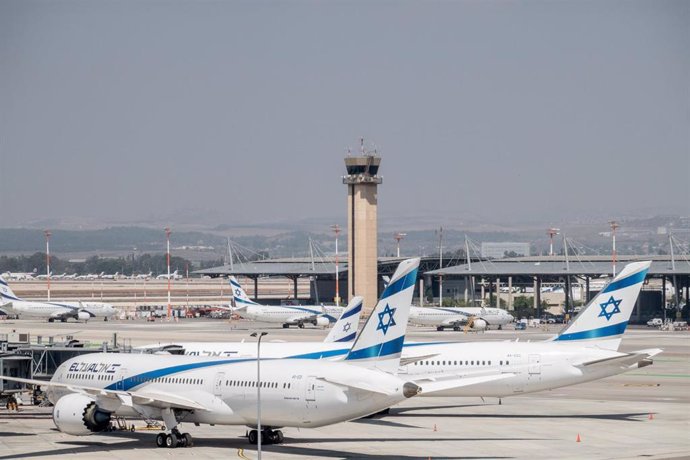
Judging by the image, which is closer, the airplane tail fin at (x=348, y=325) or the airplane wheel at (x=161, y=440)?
the airplane wheel at (x=161, y=440)

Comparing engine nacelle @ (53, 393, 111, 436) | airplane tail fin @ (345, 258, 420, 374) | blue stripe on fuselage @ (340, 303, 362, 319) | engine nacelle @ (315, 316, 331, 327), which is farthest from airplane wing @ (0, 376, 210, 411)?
engine nacelle @ (315, 316, 331, 327)

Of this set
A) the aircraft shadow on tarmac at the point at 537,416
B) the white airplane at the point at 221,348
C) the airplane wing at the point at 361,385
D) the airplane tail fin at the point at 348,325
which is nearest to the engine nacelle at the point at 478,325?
the airplane tail fin at the point at 348,325

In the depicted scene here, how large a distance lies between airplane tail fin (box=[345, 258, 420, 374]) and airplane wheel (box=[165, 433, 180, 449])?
861cm

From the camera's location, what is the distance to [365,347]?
55.7 meters

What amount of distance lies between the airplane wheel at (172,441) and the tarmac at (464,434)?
2.16 ft

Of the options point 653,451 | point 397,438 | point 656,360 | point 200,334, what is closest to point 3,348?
point 397,438

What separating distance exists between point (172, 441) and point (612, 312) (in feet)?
89.7

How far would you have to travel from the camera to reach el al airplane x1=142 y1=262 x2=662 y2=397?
68.6 m

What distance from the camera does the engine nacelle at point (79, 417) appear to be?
187ft

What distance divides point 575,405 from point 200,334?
9102cm

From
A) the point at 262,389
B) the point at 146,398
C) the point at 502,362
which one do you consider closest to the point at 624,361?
the point at 502,362

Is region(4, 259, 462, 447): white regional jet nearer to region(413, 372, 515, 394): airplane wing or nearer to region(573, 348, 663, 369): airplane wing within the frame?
region(413, 372, 515, 394): airplane wing

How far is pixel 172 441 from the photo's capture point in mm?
56094

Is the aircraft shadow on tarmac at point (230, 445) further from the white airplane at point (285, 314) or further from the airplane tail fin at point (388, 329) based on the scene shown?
the white airplane at point (285, 314)
